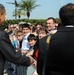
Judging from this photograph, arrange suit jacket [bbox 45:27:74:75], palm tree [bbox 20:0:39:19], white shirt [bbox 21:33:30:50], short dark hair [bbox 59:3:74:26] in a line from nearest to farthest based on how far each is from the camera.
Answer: suit jacket [bbox 45:27:74:75]
short dark hair [bbox 59:3:74:26]
white shirt [bbox 21:33:30:50]
palm tree [bbox 20:0:39:19]

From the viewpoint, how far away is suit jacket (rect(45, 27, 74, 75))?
10.0 feet

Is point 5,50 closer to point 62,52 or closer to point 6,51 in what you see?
point 6,51

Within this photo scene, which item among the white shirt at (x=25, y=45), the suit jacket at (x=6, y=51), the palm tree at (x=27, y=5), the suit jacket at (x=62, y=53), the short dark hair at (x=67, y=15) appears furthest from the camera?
the palm tree at (x=27, y=5)

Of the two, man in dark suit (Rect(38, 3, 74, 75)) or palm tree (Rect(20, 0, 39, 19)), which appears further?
palm tree (Rect(20, 0, 39, 19))

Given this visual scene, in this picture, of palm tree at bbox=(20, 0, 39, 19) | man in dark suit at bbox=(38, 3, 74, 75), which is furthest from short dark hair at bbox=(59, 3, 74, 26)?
palm tree at bbox=(20, 0, 39, 19)

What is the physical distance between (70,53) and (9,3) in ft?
164

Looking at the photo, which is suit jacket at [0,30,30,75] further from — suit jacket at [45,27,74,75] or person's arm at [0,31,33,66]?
suit jacket at [45,27,74,75]

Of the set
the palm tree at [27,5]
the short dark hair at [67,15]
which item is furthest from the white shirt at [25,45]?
the palm tree at [27,5]

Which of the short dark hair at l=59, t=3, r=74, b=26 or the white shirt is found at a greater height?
the short dark hair at l=59, t=3, r=74, b=26

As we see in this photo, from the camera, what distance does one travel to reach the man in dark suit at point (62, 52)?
3057mm

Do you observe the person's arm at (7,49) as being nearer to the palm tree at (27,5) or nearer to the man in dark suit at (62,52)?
the man in dark suit at (62,52)

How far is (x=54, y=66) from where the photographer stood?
310cm

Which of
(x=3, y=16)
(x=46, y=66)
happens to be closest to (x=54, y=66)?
(x=46, y=66)

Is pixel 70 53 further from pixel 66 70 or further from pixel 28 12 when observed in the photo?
pixel 28 12
